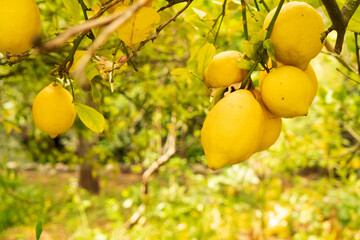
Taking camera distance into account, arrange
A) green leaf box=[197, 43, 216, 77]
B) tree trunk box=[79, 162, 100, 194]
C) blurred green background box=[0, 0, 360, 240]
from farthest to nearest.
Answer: tree trunk box=[79, 162, 100, 194] < blurred green background box=[0, 0, 360, 240] < green leaf box=[197, 43, 216, 77]

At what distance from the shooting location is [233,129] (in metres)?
0.45

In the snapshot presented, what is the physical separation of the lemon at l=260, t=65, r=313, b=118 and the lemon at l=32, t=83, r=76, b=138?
1.12 ft

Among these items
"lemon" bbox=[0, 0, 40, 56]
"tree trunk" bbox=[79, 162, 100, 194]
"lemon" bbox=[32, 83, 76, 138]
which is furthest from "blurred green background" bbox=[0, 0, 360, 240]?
"tree trunk" bbox=[79, 162, 100, 194]

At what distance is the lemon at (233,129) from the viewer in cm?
45

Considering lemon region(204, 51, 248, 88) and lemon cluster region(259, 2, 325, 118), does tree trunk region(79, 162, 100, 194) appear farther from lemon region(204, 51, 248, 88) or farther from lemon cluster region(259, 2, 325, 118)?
lemon cluster region(259, 2, 325, 118)

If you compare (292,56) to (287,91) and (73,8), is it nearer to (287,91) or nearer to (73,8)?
(287,91)

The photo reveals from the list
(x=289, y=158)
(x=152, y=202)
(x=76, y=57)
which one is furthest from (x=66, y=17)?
(x=289, y=158)

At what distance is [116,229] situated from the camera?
2727 mm

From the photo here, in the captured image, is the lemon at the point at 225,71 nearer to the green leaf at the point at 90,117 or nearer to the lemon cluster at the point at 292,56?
the lemon cluster at the point at 292,56

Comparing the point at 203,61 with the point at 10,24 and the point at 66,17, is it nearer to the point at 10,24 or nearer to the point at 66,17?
the point at 10,24

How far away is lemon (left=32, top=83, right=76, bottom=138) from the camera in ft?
1.90

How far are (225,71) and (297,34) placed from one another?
0.12m

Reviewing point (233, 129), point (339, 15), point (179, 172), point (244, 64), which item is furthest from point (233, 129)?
point (179, 172)

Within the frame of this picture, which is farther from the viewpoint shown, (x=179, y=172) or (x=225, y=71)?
(x=179, y=172)
